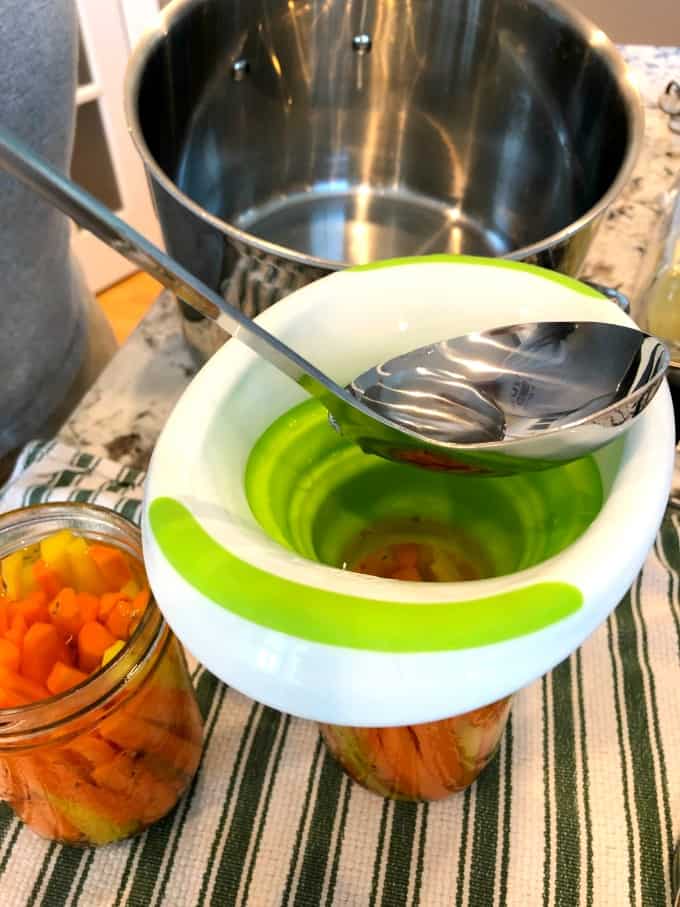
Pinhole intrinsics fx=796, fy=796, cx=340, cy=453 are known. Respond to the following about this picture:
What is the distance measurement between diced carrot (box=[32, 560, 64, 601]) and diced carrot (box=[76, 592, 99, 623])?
12 mm

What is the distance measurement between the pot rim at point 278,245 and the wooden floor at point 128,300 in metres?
0.73

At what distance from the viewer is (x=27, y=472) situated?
0.40 m

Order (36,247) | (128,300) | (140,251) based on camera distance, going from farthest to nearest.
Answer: (128,300) < (36,247) < (140,251)

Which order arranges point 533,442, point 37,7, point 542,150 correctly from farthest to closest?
point 542,150, point 37,7, point 533,442

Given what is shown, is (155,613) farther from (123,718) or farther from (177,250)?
(177,250)

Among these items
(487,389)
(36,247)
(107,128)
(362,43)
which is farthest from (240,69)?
(107,128)

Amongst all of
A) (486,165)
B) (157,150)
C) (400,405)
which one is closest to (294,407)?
(400,405)

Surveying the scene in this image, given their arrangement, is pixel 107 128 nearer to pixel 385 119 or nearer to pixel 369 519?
pixel 385 119

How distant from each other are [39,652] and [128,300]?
101 centimetres

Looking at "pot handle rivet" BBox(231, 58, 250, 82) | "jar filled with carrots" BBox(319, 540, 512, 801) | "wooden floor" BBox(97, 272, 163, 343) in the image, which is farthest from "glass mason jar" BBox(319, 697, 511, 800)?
"wooden floor" BBox(97, 272, 163, 343)

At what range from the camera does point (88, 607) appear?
269 mm

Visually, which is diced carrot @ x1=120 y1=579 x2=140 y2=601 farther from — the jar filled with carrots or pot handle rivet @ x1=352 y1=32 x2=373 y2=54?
pot handle rivet @ x1=352 y1=32 x2=373 y2=54

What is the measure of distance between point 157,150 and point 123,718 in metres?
0.32

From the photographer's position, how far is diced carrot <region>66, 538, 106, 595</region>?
28 centimetres
